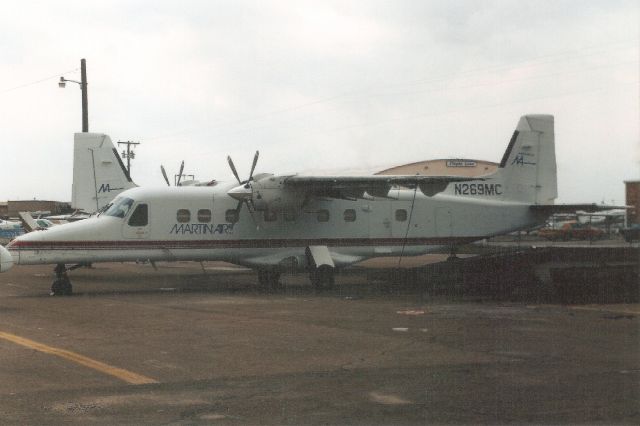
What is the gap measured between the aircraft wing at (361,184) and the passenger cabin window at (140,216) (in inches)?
154

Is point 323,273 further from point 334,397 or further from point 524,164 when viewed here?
point 334,397

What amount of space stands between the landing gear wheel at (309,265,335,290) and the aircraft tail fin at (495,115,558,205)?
24.7ft

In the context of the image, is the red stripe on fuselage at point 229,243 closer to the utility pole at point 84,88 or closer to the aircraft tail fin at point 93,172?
the aircraft tail fin at point 93,172

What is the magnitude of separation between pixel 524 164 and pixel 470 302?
34.2 feet

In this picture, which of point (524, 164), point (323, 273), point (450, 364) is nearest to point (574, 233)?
point (524, 164)

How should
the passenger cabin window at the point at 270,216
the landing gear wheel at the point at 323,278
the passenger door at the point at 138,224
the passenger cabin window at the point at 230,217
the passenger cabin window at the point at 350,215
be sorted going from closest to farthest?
the passenger door at the point at 138,224 < the landing gear wheel at the point at 323,278 < the passenger cabin window at the point at 230,217 < the passenger cabin window at the point at 270,216 < the passenger cabin window at the point at 350,215

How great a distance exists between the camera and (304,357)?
945 cm

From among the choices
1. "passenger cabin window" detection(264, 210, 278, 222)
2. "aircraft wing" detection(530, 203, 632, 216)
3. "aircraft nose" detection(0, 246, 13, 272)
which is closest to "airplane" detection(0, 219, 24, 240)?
"passenger cabin window" detection(264, 210, 278, 222)

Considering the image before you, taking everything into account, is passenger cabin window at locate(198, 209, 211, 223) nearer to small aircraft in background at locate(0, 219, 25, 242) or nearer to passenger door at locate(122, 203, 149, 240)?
passenger door at locate(122, 203, 149, 240)

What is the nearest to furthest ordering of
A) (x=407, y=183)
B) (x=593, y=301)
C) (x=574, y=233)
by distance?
(x=593, y=301) < (x=407, y=183) < (x=574, y=233)

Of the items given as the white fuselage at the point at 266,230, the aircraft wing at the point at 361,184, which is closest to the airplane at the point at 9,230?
the white fuselage at the point at 266,230

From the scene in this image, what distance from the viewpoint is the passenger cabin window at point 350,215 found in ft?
73.5

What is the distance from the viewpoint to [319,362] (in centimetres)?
908

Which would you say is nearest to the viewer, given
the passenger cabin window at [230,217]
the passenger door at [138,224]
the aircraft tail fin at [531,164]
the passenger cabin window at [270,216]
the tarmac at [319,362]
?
the tarmac at [319,362]
